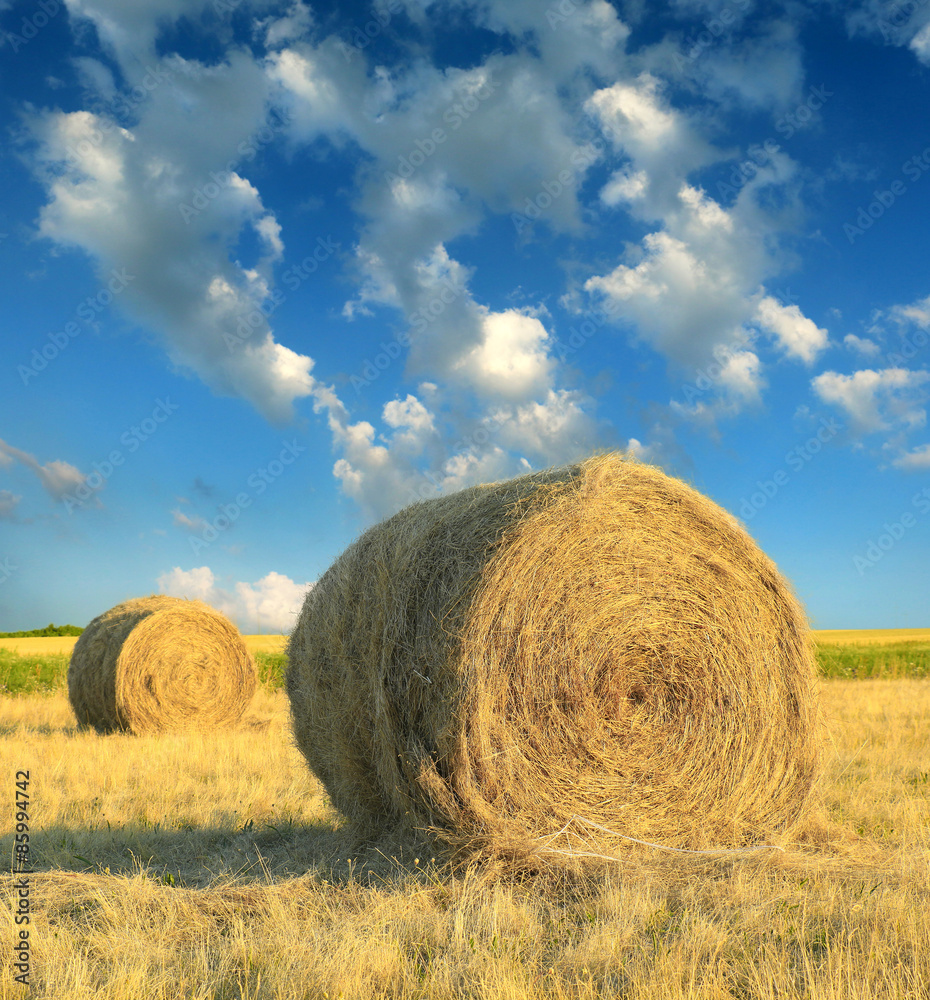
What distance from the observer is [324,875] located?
482 cm

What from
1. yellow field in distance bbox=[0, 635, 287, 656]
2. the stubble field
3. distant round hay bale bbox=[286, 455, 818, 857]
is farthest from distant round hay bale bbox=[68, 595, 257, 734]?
distant round hay bale bbox=[286, 455, 818, 857]

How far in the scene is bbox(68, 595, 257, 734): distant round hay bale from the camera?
1155 cm

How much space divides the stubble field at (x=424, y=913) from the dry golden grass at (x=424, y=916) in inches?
0.5

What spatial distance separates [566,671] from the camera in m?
4.86

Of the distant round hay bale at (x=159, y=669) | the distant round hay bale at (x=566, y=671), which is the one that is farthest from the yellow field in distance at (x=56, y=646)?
the distant round hay bale at (x=566, y=671)

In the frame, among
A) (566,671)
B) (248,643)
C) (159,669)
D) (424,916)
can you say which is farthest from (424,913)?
(248,643)

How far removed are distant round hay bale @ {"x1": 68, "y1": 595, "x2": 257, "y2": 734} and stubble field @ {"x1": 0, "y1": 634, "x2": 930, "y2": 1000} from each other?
4.81 meters

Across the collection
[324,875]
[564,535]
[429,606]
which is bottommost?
[324,875]

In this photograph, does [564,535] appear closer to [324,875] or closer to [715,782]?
[715,782]

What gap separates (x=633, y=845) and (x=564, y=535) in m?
2.04

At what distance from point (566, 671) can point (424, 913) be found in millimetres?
1611

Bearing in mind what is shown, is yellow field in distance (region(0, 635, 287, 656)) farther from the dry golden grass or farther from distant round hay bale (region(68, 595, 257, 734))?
the dry golden grass

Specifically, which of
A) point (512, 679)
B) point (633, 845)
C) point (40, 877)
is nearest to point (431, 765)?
point (512, 679)

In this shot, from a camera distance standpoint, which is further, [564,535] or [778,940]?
[564,535]
